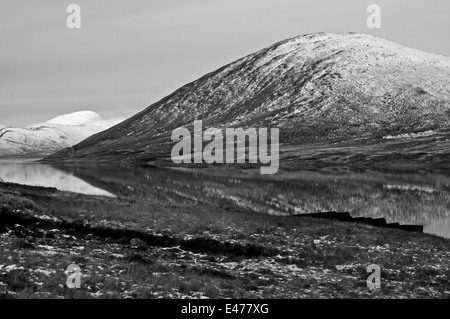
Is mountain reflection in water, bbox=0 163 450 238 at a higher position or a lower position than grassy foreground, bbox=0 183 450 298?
lower

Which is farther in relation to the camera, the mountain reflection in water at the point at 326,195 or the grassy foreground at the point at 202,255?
the mountain reflection in water at the point at 326,195

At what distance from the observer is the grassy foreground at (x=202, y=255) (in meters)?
18.2

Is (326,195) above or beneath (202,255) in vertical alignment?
beneath

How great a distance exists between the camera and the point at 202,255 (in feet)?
81.0

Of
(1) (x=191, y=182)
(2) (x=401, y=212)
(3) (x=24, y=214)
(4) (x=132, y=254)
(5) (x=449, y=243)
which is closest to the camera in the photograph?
(4) (x=132, y=254)

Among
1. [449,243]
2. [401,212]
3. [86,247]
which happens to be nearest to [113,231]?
[86,247]

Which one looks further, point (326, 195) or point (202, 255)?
point (326, 195)

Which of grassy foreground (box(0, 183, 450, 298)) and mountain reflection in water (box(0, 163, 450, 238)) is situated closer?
grassy foreground (box(0, 183, 450, 298))

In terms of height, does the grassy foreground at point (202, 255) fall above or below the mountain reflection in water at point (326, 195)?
above

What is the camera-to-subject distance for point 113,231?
93.0 ft

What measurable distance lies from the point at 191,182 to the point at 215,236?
50.0m

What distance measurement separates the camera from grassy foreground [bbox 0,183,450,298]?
59.6 feet
